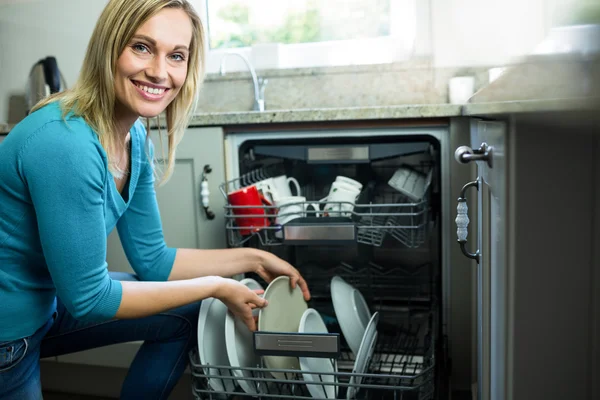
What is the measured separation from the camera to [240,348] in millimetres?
1317

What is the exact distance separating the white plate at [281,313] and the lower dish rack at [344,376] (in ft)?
0.08

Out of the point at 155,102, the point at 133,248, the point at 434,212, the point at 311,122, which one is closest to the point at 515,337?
the point at 155,102

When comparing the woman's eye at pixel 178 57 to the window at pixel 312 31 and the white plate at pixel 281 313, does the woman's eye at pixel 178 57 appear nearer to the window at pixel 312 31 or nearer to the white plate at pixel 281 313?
the white plate at pixel 281 313

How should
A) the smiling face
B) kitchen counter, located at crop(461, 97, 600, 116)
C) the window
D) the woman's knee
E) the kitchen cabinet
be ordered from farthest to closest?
the window < the woman's knee < the smiling face < the kitchen cabinet < kitchen counter, located at crop(461, 97, 600, 116)

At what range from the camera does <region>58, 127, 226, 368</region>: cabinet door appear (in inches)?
67.3

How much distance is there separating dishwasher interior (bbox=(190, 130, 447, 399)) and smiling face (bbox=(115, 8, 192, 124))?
1.36 feet

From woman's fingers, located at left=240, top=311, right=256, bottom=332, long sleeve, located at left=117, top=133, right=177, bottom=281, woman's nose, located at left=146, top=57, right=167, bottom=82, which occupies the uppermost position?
woman's nose, located at left=146, top=57, right=167, bottom=82

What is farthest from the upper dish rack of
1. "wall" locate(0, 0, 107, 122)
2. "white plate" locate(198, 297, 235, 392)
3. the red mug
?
"wall" locate(0, 0, 107, 122)

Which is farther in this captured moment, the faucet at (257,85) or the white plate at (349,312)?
the faucet at (257,85)

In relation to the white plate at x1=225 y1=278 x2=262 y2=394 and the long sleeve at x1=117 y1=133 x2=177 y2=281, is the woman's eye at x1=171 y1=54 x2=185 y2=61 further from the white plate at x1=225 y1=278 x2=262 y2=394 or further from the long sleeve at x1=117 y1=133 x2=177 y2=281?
the white plate at x1=225 y1=278 x2=262 y2=394

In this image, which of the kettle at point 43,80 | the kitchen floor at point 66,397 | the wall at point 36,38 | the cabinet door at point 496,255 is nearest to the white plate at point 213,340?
the cabinet door at point 496,255

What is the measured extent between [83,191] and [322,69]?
1464 millimetres

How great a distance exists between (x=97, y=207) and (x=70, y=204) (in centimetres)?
5

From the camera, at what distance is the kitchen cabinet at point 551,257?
0.33 m
